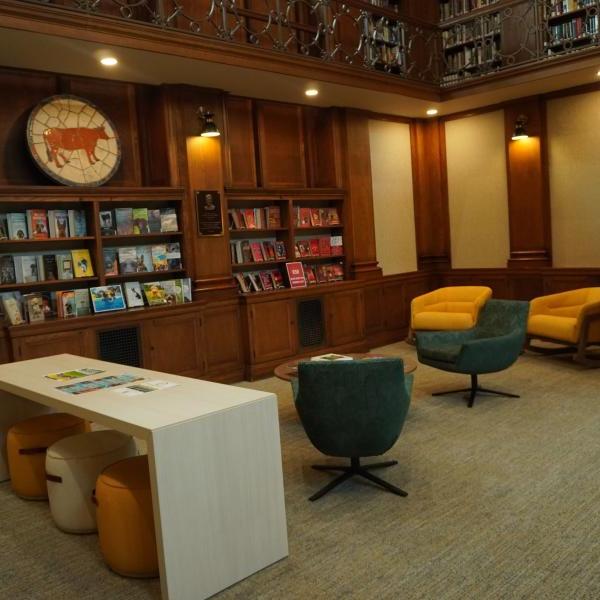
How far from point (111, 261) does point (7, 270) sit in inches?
35.3

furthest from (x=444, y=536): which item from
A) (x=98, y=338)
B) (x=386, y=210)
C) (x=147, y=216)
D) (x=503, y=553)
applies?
(x=386, y=210)

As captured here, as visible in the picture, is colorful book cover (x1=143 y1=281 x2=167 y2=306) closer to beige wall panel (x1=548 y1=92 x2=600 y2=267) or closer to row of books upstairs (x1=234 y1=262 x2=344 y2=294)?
row of books upstairs (x1=234 y1=262 x2=344 y2=294)

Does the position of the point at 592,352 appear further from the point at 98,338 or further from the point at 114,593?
the point at 114,593

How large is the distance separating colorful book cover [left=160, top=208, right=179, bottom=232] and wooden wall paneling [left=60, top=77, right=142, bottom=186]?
38 centimetres

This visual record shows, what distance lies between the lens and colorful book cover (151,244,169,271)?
6.10 m

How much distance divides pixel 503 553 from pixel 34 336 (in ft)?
12.7

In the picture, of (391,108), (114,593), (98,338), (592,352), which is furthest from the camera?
(391,108)

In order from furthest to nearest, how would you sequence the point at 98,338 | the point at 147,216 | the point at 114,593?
the point at 147,216, the point at 98,338, the point at 114,593

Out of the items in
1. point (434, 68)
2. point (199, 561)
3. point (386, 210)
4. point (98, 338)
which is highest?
point (434, 68)

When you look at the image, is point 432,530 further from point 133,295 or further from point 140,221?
point 140,221

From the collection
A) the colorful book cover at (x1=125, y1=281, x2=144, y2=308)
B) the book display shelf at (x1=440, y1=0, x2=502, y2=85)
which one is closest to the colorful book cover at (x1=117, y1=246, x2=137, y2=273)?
the colorful book cover at (x1=125, y1=281, x2=144, y2=308)

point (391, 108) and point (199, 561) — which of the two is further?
point (391, 108)

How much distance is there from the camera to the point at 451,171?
8648mm

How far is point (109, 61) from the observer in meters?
5.22
